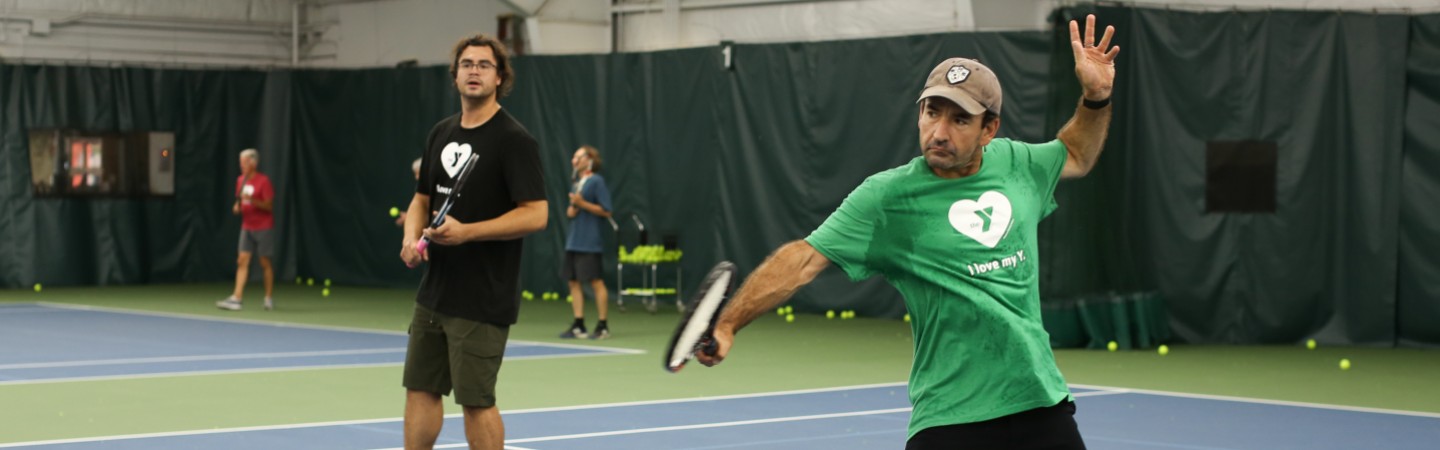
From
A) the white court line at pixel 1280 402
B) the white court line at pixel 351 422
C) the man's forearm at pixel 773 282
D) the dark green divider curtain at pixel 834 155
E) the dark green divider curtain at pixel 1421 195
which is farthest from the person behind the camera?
→ the dark green divider curtain at pixel 834 155

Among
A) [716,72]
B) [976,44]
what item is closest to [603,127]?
[716,72]

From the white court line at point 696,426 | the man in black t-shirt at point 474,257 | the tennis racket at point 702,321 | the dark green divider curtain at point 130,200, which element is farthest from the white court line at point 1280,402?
the dark green divider curtain at point 130,200

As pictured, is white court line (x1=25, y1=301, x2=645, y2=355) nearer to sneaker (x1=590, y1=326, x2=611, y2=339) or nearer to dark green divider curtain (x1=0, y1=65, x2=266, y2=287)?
sneaker (x1=590, y1=326, x2=611, y2=339)

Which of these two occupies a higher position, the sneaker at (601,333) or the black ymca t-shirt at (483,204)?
the black ymca t-shirt at (483,204)

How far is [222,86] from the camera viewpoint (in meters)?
23.3

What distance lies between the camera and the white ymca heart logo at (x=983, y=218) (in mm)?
4016

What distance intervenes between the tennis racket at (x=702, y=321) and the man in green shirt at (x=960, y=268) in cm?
36

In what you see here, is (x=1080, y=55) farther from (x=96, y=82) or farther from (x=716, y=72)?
(x=96, y=82)

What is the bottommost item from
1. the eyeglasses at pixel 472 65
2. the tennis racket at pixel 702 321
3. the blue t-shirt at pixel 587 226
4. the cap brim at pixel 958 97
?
the blue t-shirt at pixel 587 226

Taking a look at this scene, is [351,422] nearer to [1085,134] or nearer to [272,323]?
[1085,134]

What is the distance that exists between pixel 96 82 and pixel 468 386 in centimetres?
1738

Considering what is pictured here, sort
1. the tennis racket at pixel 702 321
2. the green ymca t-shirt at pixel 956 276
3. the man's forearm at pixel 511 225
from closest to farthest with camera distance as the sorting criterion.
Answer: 1. the tennis racket at pixel 702 321
2. the green ymca t-shirt at pixel 956 276
3. the man's forearm at pixel 511 225

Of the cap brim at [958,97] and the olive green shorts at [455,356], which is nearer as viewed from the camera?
the cap brim at [958,97]

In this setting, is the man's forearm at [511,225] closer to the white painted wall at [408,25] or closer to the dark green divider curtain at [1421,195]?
the dark green divider curtain at [1421,195]
